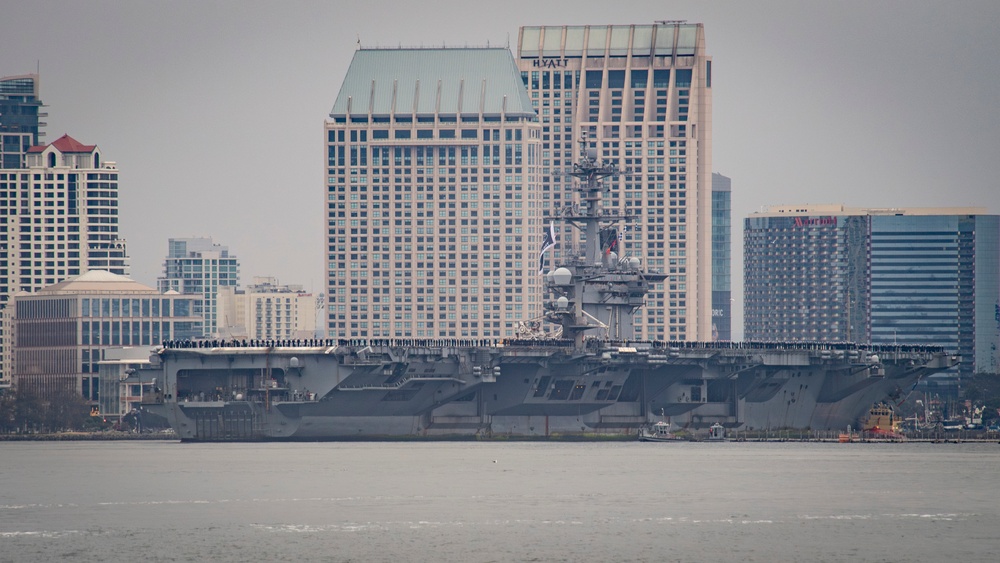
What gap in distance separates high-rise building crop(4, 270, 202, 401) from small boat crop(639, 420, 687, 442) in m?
67.5

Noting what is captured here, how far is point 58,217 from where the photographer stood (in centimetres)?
16425

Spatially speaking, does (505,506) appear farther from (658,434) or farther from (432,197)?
(432,197)

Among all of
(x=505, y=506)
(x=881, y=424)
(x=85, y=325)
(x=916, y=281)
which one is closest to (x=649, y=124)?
(x=916, y=281)

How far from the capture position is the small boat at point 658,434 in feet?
245

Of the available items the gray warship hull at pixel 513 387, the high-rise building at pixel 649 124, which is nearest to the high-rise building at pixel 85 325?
the high-rise building at pixel 649 124

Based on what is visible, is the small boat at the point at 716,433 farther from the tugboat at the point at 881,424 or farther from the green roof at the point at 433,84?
the green roof at the point at 433,84

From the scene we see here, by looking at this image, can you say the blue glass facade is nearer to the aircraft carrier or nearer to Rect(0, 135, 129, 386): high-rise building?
Rect(0, 135, 129, 386): high-rise building

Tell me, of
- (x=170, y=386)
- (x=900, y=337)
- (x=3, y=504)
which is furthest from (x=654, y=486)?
(x=900, y=337)

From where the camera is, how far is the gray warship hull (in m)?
73.1

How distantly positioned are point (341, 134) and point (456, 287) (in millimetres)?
14519

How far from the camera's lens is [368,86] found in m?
145

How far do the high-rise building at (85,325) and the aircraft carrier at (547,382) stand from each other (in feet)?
203

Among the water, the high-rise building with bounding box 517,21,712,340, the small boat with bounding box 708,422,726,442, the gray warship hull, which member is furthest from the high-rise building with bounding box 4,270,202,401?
the water

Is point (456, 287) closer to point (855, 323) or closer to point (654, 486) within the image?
point (855, 323)
